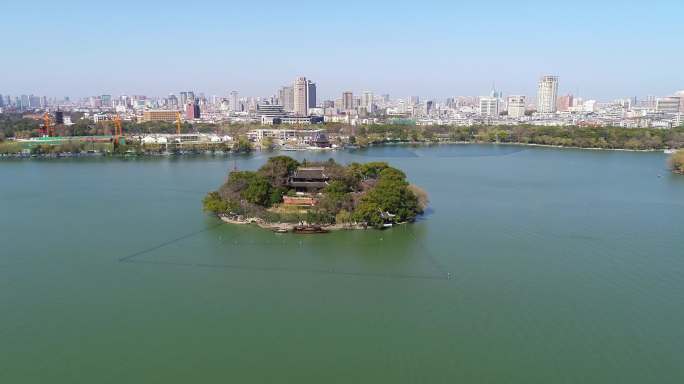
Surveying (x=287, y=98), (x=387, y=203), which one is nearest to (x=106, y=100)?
(x=287, y=98)

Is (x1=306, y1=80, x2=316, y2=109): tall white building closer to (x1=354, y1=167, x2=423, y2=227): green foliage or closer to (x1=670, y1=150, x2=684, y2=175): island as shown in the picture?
(x1=670, y1=150, x2=684, y2=175): island

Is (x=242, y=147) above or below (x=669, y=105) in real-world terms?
below

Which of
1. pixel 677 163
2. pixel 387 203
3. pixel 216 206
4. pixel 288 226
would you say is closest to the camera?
pixel 288 226

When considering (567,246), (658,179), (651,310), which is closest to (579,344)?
(651,310)

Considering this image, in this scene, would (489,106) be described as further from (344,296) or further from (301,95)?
(344,296)

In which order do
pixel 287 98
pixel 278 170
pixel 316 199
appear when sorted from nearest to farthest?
pixel 316 199, pixel 278 170, pixel 287 98

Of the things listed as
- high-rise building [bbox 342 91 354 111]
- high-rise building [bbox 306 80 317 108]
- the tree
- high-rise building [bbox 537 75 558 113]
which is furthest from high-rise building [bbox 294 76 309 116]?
the tree

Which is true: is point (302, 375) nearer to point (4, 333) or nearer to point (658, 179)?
point (4, 333)
